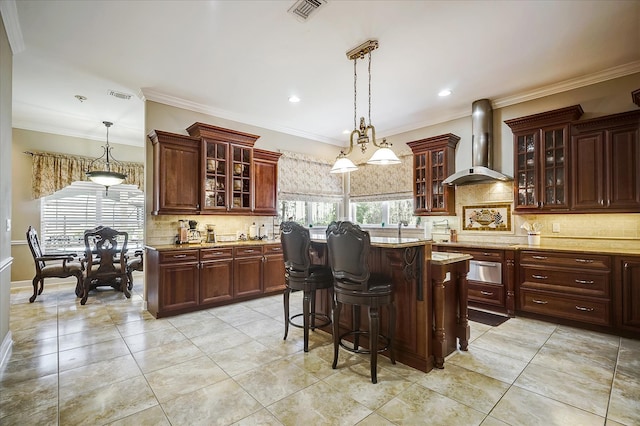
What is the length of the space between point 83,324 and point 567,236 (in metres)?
6.39

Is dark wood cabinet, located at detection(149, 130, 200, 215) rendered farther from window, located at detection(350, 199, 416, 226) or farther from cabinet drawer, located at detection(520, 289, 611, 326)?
cabinet drawer, located at detection(520, 289, 611, 326)

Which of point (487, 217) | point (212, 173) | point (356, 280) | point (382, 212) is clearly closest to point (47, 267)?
point (212, 173)

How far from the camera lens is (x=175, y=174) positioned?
4477mm

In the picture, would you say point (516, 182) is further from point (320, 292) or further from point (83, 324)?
point (83, 324)

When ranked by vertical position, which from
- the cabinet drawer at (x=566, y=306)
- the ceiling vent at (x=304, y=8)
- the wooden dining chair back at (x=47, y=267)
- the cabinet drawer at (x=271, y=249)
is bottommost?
the cabinet drawer at (x=566, y=306)

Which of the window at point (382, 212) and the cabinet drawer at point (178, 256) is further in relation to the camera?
the window at point (382, 212)

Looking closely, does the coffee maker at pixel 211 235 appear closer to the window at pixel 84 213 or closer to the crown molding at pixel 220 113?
the crown molding at pixel 220 113

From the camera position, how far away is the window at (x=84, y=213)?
20.0 ft

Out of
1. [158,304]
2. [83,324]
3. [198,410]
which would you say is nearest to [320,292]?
[198,410]

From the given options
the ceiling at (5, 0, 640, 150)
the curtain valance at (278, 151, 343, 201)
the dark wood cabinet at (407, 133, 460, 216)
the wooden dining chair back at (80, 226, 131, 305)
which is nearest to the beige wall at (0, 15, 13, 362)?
the ceiling at (5, 0, 640, 150)

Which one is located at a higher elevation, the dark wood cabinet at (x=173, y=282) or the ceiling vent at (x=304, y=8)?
the ceiling vent at (x=304, y=8)

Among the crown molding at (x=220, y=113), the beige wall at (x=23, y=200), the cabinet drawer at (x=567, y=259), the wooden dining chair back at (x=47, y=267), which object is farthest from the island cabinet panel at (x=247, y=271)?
the beige wall at (x=23, y=200)

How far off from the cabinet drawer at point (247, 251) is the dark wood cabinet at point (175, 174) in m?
0.85

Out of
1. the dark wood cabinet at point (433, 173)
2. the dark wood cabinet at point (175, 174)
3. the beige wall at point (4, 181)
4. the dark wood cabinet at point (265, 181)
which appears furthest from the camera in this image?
the dark wood cabinet at point (265, 181)
